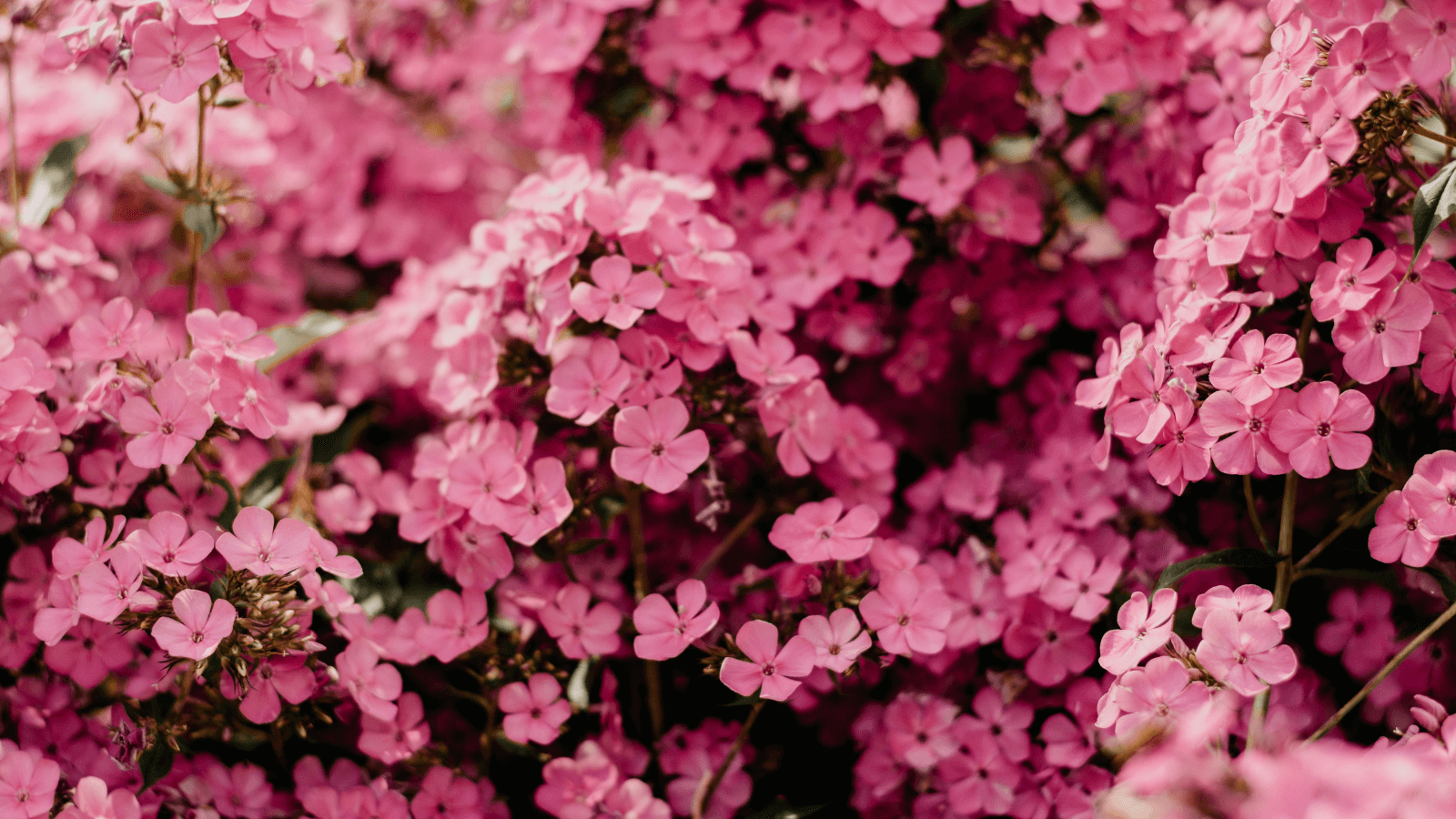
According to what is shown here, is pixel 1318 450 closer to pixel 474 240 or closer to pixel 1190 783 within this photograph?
pixel 1190 783

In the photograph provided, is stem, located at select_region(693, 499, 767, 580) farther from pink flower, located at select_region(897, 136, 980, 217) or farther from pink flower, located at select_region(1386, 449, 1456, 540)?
pink flower, located at select_region(1386, 449, 1456, 540)

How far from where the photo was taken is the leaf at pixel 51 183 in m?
1.63

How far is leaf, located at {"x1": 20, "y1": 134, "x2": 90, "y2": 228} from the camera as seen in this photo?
1.63 metres

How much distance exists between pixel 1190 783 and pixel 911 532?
981 mm

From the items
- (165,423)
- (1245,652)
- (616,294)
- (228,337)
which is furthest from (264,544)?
(1245,652)

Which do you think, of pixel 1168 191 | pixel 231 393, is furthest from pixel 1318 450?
pixel 231 393

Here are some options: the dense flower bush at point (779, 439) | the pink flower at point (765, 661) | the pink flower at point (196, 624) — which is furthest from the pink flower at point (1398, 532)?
the pink flower at point (196, 624)

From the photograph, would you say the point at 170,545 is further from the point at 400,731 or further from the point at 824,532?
the point at 824,532

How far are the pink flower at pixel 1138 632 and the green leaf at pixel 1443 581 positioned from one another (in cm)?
31

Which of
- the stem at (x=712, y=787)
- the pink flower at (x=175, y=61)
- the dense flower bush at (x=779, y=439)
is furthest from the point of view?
the stem at (x=712, y=787)

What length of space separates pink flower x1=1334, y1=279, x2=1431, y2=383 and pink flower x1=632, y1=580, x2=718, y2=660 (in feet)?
2.76

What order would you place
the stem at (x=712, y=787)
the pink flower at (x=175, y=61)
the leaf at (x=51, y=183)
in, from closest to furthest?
the pink flower at (x=175, y=61)
the stem at (x=712, y=787)
the leaf at (x=51, y=183)

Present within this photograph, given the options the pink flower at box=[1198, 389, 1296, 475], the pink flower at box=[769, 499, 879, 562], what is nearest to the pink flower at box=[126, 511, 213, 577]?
the pink flower at box=[769, 499, 879, 562]

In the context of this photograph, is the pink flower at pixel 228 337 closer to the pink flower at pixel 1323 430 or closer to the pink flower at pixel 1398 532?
the pink flower at pixel 1323 430
